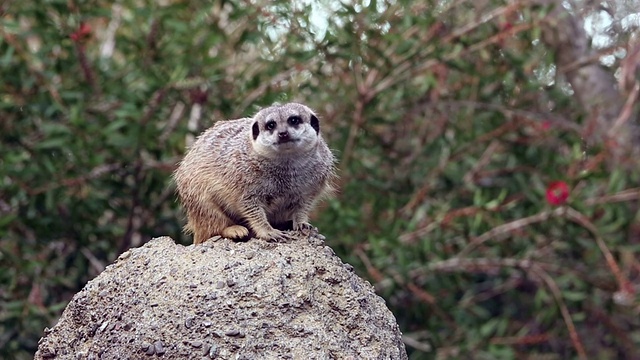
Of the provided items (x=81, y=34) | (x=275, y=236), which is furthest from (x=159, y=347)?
(x=81, y=34)

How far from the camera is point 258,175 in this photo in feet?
12.3

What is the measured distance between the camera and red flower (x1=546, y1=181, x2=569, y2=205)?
5.41m

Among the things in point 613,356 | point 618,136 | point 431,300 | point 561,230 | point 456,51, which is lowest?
point 613,356

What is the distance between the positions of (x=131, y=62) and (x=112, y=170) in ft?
1.98

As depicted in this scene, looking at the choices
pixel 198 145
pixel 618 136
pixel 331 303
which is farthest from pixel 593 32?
pixel 331 303

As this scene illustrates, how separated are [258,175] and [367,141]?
102 inches

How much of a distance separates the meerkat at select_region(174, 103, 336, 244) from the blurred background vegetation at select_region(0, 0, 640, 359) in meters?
1.47

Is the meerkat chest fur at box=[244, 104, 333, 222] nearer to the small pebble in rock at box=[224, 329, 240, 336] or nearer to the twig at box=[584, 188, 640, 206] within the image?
the small pebble in rock at box=[224, 329, 240, 336]

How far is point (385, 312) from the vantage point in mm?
3217

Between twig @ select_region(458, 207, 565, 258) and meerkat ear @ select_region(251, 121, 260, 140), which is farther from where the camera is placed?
twig @ select_region(458, 207, 565, 258)

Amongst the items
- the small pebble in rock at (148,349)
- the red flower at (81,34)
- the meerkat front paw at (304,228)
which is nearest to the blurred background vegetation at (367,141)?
the red flower at (81,34)

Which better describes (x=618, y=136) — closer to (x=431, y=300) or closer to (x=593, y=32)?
(x=593, y=32)

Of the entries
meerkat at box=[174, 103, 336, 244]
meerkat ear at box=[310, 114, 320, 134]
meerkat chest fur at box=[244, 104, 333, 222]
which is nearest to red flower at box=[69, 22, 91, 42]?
meerkat at box=[174, 103, 336, 244]

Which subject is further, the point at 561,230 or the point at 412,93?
the point at 412,93
